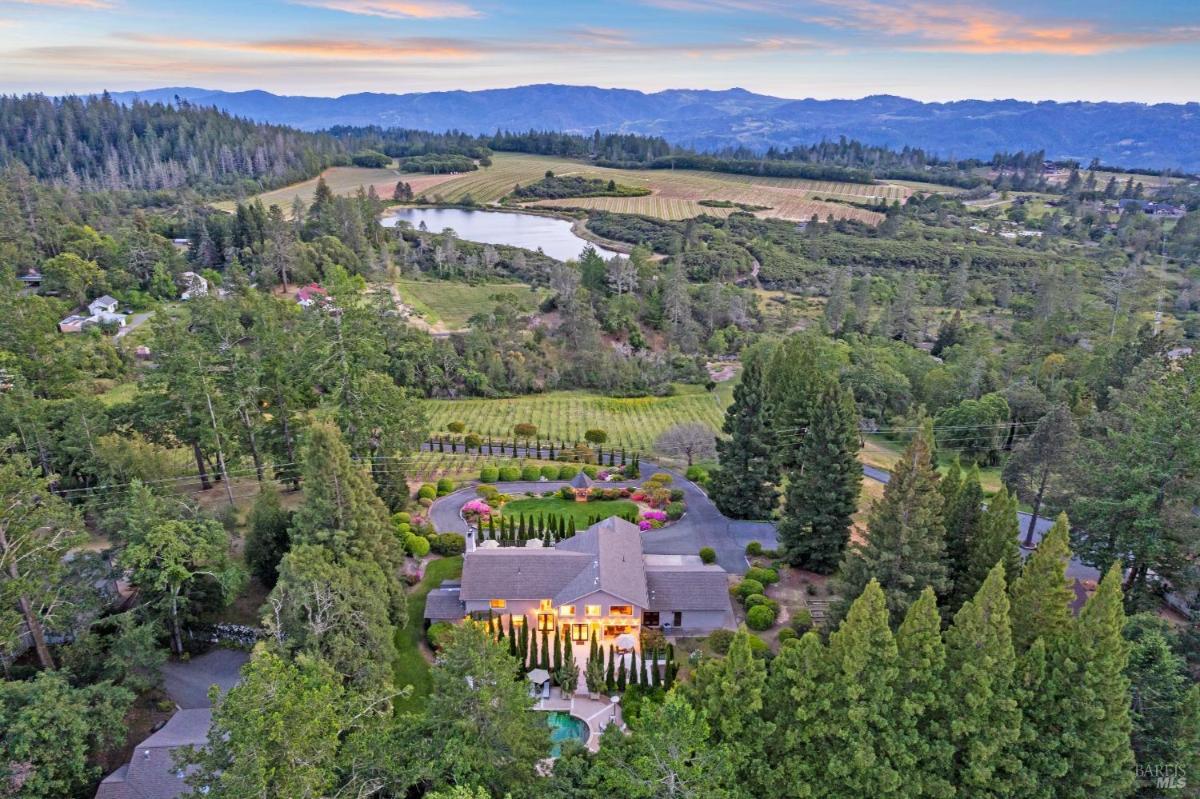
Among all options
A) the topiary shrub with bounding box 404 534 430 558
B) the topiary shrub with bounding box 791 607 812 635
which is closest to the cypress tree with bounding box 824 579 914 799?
the topiary shrub with bounding box 791 607 812 635

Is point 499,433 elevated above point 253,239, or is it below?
below

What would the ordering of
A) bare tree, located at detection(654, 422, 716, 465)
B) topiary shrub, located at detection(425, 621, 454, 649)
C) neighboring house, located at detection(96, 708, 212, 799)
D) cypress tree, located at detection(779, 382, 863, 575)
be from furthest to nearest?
bare tree, located at detection(654, 422, 716, 465), cypress tree, located at detection(779, 382, 863, 575), topiary shrub, located at detection(425, 621, 454, 649), neighboring house, located at detection(96, 708, 212, 799)

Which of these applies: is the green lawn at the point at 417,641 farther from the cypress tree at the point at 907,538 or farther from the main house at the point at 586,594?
the cypress tree at the point at 907,538

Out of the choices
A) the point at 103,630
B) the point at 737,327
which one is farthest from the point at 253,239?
the point at 103,630

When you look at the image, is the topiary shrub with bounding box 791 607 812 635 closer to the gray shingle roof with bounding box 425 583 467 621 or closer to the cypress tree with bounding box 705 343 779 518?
the cypress tree with bounding box 705 343 779 518

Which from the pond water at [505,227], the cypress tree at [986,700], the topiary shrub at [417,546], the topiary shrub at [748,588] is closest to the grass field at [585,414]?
the topiary shrub at [417,546]

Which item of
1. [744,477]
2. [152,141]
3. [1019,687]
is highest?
[152,141]

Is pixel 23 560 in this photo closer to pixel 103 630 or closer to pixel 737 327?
pixel 103 630
